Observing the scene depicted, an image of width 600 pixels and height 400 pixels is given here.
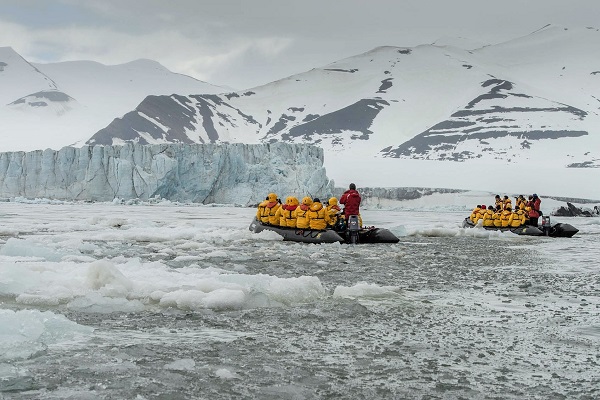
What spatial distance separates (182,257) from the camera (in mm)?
12969

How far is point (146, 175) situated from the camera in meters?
49.8

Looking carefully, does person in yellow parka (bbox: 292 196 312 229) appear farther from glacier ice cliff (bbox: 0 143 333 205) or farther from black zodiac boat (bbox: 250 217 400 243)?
glacier ice cliff (bbox: 0 143 333 205)

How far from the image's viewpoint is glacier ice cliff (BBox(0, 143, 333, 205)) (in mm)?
49609

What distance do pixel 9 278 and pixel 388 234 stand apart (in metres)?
12.2

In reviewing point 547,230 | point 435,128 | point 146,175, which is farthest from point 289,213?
point 435,128

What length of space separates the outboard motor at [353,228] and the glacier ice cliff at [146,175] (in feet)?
107

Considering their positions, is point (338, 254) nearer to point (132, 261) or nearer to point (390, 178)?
point (132, 261)

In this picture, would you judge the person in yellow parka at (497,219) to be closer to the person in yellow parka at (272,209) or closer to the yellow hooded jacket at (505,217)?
the yellow hooded jacket at (505,217)

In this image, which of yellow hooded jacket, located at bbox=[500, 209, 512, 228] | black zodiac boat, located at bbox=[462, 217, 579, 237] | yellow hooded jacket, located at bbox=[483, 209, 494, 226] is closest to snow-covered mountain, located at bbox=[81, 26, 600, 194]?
yellow hooded jacket, located at bbox=[483, 209, 494, 226]

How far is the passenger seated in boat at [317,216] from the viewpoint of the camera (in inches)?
724

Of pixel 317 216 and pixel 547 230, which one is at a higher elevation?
pixel 317 216

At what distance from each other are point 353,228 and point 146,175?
34.2 m

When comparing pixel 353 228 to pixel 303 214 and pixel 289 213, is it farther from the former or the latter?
pixel 289 213

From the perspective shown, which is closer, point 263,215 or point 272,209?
point 272,209
